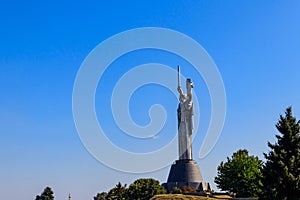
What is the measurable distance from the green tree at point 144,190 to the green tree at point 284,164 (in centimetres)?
2390

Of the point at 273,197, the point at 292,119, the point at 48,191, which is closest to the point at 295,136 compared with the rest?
the point at 292,119

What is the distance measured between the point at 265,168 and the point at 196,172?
91.1ft

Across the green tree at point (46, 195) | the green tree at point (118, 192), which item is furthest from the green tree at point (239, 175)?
the green tree at point (46, 195)

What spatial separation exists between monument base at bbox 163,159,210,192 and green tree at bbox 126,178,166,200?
11.9ft

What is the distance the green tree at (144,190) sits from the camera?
42844mm

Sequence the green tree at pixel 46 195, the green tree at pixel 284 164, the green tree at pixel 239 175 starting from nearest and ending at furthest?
the green tree at pixel 284 164 → the green tree at pixel 239 175 → the green tree at pixel 46 195

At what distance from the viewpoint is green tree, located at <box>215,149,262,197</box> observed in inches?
1572

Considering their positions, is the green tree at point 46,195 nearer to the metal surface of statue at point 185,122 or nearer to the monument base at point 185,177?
the monument base at point 185,177

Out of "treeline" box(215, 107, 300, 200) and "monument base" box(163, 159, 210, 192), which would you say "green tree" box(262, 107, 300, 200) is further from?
"monument base" box(163, 159, 210, 192)

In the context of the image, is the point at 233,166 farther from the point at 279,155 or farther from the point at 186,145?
the point at 279,155

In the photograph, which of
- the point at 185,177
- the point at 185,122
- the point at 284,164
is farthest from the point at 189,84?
the point at 284,164

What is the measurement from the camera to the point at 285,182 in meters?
19.4

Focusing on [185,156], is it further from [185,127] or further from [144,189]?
[144,189]

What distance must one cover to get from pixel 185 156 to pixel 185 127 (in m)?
3.98
